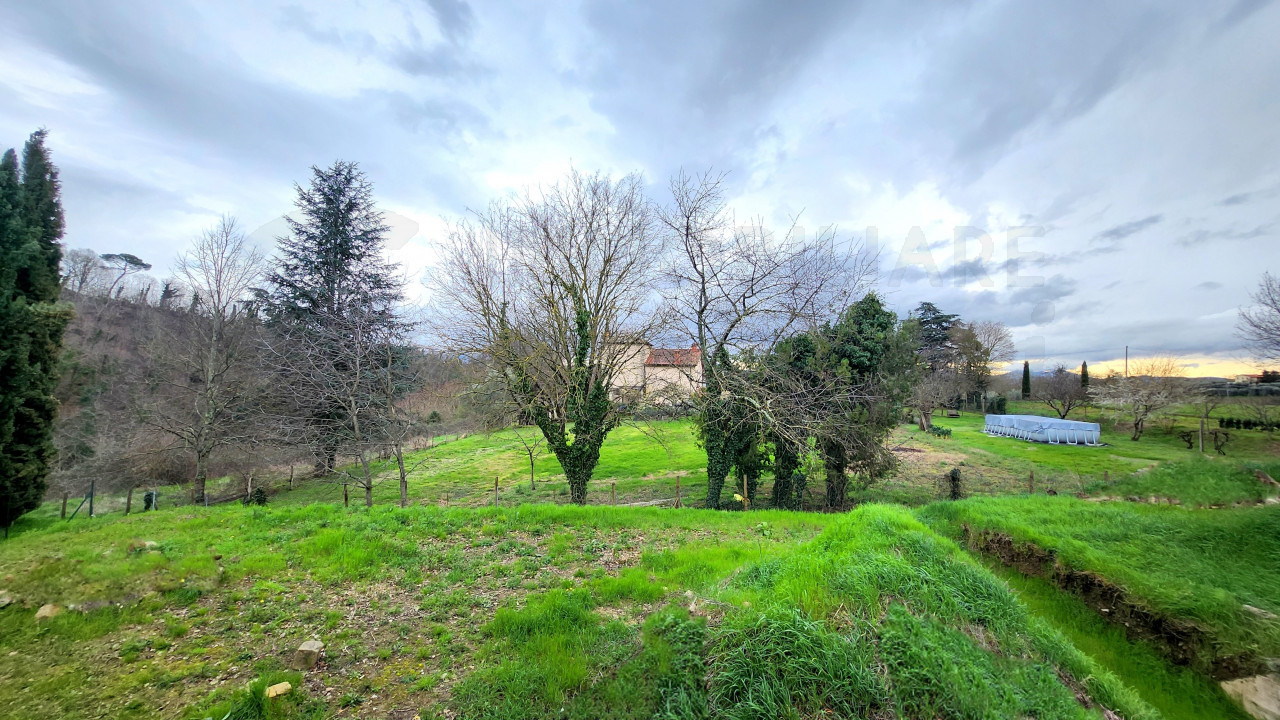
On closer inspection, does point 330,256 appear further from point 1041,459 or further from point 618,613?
point 1041,459

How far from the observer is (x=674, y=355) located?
1379 cm

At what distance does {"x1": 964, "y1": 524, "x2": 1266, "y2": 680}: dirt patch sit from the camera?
15.4ft

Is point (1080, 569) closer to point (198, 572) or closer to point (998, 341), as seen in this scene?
point (198, 572)

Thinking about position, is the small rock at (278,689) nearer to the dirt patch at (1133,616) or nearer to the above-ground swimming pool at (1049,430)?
the dirt patch at (1133,616)

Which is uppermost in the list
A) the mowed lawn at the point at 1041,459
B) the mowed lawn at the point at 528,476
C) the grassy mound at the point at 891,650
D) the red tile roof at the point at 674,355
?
the red tile roof at the point at 674,355

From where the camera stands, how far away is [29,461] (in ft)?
30.9

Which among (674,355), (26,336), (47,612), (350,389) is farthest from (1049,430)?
(26,336)

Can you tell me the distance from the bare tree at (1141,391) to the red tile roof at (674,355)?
1466 centimetres

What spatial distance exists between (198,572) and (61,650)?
1520mm

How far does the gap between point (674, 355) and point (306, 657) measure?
37.0ft

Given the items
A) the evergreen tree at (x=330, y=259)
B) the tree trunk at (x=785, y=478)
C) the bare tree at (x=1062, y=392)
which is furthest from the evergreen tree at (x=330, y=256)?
the bare tree at (x=1062, y=392)

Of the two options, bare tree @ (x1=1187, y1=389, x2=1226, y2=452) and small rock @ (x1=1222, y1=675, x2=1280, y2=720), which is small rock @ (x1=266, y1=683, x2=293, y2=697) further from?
bare tree @ (x1=1187, y1=389, x2=1226, y2=452)

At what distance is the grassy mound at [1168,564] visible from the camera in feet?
15.8

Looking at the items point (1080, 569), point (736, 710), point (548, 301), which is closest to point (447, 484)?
point (548, 301)
